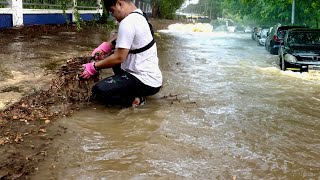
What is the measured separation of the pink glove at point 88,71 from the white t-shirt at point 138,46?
46 cm

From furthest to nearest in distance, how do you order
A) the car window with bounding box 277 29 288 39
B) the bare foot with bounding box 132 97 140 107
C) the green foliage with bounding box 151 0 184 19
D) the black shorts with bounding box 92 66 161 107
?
the green foliage with bounding box 151 0 184 19, the car window with bounding box 277 29 288 39, the bare foot with bounding box 132 97 140 107, the black shorts with bounding box 92 66 161 107

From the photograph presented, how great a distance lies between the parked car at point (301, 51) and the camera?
33.2 feet

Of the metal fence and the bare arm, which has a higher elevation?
the metal fence

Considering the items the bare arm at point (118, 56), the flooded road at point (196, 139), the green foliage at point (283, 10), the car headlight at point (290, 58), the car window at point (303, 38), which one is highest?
the green foliage at point (283, 10)

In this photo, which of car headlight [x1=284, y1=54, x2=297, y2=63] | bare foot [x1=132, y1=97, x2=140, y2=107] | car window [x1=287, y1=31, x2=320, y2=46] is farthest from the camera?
car window [x1=287, y1=31, x2=320, y2=46]

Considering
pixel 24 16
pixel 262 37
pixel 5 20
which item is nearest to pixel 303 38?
pixel 262 37

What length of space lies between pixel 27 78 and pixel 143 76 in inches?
104

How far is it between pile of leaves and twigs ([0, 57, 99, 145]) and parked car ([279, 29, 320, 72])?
6854 mm

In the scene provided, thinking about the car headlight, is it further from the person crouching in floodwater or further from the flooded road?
the person crouching in floodwater

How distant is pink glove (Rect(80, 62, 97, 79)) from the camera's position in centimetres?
476

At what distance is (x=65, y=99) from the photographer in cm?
548

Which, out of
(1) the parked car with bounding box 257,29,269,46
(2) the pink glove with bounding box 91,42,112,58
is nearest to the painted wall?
(2) the pink glove with bounding box 91,42,112,58

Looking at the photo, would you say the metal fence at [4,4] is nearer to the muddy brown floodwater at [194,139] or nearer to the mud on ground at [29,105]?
the mud on ground at [29,105]

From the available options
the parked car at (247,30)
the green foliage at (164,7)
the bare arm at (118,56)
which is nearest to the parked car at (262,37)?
the bare arm at (118,56)
